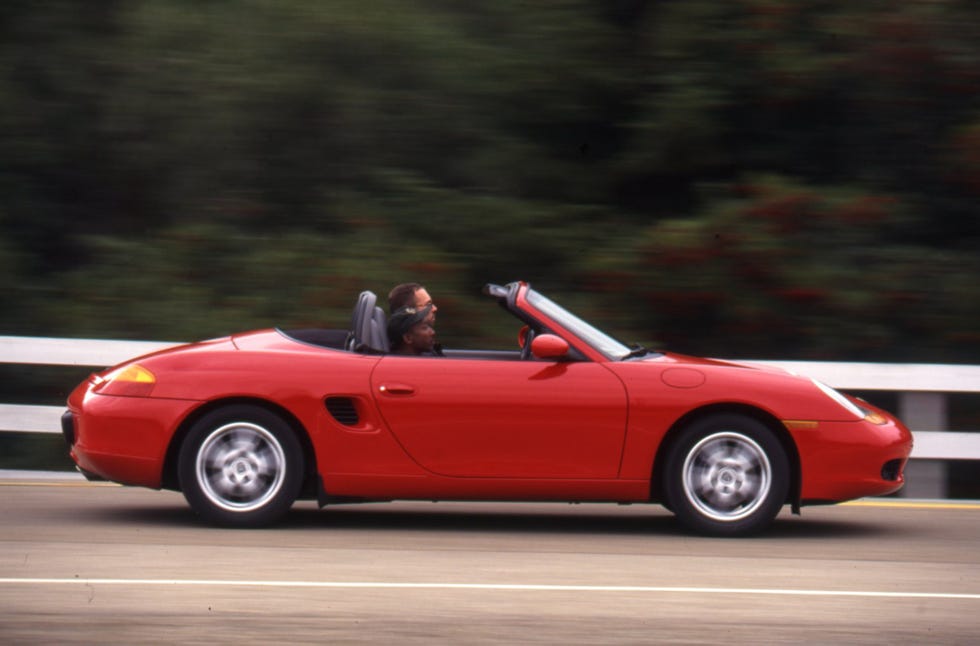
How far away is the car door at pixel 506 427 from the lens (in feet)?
24.2

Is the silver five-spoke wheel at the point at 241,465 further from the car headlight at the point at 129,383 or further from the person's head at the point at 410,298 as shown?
the person's head at the point at 410,298

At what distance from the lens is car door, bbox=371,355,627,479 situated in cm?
737

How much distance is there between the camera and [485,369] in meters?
7.48

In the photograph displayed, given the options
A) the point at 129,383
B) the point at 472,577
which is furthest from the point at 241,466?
the point at 472,577

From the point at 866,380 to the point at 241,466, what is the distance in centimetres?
468

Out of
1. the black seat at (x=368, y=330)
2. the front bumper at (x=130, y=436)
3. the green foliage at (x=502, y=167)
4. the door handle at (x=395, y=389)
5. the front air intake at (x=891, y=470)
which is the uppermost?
the green foliage at (x=502, y=167)

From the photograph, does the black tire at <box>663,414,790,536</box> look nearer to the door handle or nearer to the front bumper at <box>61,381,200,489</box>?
the door handle

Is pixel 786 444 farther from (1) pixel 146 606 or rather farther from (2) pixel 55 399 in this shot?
(2) pixel 55 399

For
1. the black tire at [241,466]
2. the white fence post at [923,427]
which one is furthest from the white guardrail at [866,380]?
the black tire at [241,466]

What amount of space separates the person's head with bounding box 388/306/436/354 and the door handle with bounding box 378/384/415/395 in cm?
41

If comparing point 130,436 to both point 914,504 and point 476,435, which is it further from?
point 914,504

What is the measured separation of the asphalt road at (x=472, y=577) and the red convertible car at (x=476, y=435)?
0.85ft

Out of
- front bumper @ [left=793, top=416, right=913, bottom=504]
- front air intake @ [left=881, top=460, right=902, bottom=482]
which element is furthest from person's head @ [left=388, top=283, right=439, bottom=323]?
front air intake @ [left=881, top=460, right=902, bottom=482]

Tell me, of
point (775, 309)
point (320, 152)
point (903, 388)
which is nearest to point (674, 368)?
point (903, 388)
